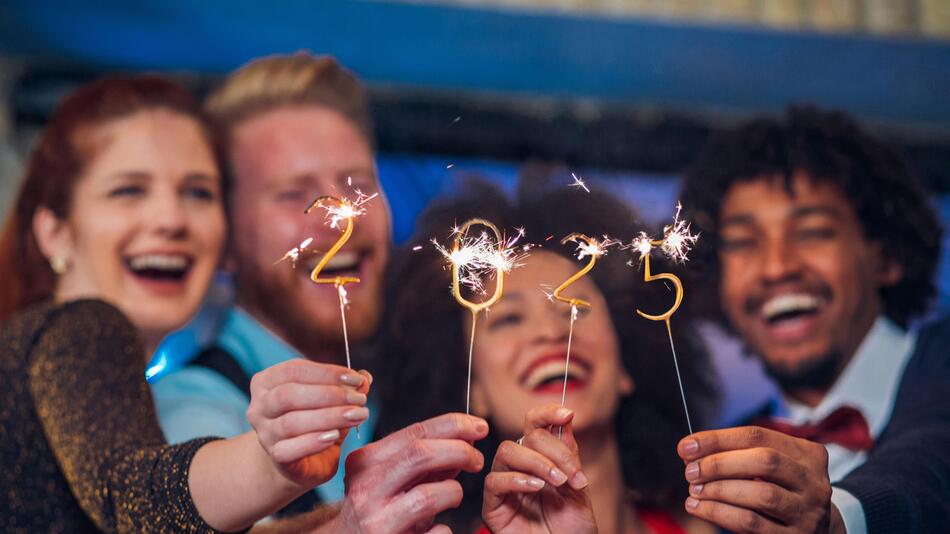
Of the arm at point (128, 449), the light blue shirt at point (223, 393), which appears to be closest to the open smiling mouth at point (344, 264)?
the light blue shirt at point (223, 393)

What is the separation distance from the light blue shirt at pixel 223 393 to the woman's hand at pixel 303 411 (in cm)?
23

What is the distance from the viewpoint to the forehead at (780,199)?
107 cm

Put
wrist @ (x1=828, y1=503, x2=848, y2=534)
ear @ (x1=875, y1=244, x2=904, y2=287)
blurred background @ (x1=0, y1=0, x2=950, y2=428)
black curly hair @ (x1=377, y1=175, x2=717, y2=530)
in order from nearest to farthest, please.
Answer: wrist @ (x1=828, y1=503, x2=848, y2=534)
black curly hair @ (x1=377, y1=175, x2=717, y2=530)
ear @ (x1=875, y1=244, x2=904, y2=287)
blurred background @ (x1=0, y1=0, x2=950, y2=428)

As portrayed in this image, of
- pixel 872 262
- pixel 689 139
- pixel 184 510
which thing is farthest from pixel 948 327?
pixel 184 510

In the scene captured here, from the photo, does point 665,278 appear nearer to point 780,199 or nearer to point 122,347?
point 780,199

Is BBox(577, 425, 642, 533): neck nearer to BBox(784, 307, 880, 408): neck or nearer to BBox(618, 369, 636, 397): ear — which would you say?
BBox(618, 369, 636, 397): ear

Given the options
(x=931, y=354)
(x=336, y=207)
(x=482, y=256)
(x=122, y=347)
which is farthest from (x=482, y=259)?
(x=931, y=354)

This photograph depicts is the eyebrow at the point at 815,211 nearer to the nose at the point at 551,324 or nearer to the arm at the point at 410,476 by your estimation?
the nose at the point at 551,324

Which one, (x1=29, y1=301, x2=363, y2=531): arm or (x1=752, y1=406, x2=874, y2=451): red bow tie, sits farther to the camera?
(x1=752, y1=406, x2=874, y2=451): red bow tie

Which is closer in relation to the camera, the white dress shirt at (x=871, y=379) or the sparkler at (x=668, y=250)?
the sparkler at (x=668, y=250)

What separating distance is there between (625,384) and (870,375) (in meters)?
0.37

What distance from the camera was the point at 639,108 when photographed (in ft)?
5.32

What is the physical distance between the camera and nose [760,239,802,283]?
42.6 inches

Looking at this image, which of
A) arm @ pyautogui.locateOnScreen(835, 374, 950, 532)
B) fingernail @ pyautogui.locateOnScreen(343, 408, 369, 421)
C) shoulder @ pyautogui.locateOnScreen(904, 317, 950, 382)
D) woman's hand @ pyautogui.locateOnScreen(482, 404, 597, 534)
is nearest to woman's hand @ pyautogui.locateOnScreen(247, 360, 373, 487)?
fingernail @ pyautogui.locateOnScreen(343, 408, 369, 421)
